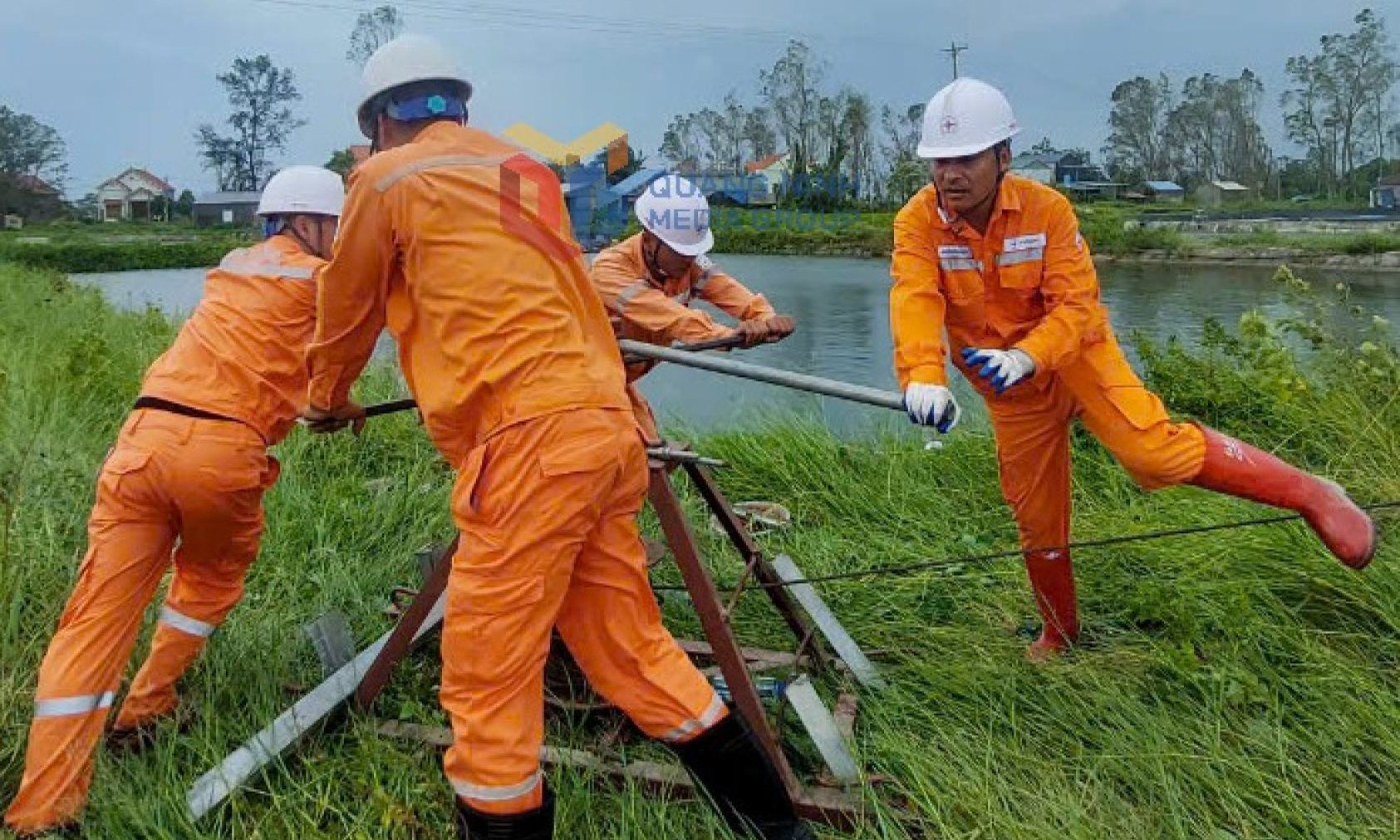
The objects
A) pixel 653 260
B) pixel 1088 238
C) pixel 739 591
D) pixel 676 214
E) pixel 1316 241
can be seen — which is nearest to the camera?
pixel 739 591

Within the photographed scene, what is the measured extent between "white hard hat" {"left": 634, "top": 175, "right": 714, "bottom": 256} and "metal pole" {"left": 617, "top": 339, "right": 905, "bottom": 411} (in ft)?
3.97

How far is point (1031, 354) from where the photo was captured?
289 cm

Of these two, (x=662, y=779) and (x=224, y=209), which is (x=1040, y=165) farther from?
(x=662, y=779)

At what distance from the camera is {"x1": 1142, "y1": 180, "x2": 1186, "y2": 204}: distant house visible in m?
60.6

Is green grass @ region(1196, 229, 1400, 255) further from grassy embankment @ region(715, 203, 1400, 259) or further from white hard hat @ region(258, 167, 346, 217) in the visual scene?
white hard hat @ region(258, 167, 346, 217)

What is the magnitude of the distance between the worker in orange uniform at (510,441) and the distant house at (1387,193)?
57962 millimetres

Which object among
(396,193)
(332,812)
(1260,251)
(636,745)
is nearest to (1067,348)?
(636,745)

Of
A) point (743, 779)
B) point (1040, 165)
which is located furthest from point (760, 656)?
point (1040, 165)

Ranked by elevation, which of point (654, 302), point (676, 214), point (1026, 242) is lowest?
point (654, 302)

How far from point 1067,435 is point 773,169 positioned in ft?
199

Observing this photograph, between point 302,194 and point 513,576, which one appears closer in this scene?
point 513,576

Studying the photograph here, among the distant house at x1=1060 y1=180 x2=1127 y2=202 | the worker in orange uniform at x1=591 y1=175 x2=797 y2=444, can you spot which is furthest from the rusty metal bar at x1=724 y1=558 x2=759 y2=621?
the distant house at x1=1060 y1=180 x2=1127 y2=202

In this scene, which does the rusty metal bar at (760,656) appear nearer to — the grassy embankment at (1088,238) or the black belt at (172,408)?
the black belt at (172,408)
